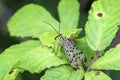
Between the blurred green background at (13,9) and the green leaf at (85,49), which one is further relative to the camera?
the blurred green background at (13,9)

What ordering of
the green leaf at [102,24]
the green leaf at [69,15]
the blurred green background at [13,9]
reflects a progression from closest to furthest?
the green leaf at [102,24], the green leaf at [69,15], the blurred green background at [13,9]

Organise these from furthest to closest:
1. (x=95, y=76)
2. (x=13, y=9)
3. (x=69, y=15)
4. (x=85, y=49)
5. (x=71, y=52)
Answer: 1. (x=13, y=9)
2. (x=69, y=15)
3. (x=85, y=49)
4. (x=71, y=52)
5. (x=95, y=76)

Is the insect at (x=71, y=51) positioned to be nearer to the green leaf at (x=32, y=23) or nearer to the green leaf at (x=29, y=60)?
the green leaf at (x=29, y=60)

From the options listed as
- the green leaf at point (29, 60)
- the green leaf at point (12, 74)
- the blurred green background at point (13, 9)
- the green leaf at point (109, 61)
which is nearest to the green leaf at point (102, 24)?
the green leaf at point (109, 61)

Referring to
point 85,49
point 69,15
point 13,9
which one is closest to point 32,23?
point 69,15

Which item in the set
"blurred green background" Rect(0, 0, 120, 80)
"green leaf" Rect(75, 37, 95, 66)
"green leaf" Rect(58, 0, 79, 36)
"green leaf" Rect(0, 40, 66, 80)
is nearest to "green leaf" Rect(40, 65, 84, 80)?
"green leaf" Rect(0, 40, 66, 80)

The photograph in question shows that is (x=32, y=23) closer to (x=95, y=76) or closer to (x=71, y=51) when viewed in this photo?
(x=71, y=51)

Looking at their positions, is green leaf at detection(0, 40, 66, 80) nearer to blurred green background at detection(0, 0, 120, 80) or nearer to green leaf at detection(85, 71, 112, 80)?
green leaf at detection(85, 71, 112, 80)
